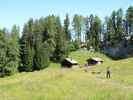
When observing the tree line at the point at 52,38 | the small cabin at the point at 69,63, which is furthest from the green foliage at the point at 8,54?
the small cabin at the point at 69,63

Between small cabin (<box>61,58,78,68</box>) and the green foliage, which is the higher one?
the green foliage

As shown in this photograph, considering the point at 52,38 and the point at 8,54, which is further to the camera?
the point at 52,38

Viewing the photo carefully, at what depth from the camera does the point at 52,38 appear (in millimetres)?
119125

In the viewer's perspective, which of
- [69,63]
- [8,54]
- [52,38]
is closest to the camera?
[8,54]

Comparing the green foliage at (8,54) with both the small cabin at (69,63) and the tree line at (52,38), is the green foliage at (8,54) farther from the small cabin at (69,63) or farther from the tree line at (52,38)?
the small cabin at (69,63)

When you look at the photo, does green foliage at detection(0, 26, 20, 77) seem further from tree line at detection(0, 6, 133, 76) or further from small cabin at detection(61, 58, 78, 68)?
small cabin at detection(61, 58, 78, 68)

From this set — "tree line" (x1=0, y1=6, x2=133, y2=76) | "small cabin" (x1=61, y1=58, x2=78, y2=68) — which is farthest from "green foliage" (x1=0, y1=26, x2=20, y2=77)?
"small cabin" (x1=61, y1=58, x2=78, y2=68)

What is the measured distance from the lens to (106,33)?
145000mm

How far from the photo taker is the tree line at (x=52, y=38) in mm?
97188

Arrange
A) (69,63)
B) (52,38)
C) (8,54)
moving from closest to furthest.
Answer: (8,54), (69,63), (52,38)

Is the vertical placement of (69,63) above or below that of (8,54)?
below

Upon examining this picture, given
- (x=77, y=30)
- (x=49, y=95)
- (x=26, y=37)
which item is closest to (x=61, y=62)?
(x=26, y=37)

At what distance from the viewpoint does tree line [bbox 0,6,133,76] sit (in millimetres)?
97188

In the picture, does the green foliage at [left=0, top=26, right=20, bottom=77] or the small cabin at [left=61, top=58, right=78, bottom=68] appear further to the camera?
the small cabin at [left=61, top=58, right=78, bottom=68]
